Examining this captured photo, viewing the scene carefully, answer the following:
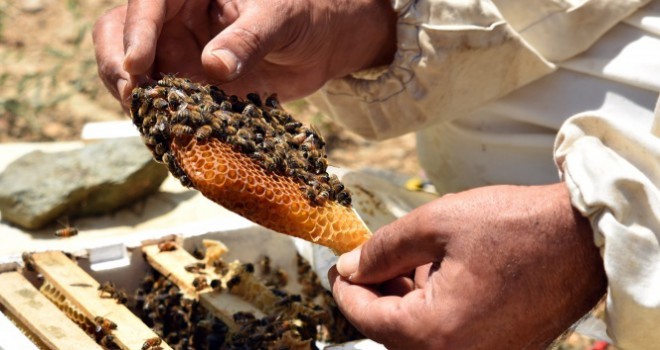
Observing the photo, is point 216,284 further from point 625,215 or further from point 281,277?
point 625,215

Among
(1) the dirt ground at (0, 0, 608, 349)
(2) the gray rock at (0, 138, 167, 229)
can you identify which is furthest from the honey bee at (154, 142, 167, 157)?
(1) the dirt ground at (0, 0, 608, 349)

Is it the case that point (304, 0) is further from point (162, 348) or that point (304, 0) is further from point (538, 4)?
point (162, 348)

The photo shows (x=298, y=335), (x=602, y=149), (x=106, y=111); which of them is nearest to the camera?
(x=602, y=149)

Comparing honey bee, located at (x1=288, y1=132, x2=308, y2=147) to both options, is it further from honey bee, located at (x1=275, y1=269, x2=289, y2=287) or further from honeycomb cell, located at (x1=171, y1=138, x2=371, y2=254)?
honey bee, located at (x1=275, y1=269, x2=289, y2=287)

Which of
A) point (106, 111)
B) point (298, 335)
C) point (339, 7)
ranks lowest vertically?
point (106, 111)

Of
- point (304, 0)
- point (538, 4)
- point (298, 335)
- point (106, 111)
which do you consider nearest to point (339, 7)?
point (304, 0)

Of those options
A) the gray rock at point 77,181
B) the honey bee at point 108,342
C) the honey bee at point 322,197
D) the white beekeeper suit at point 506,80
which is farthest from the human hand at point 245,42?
the gray rock at point 77,181

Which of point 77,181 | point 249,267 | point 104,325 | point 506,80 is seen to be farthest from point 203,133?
point 77,181
